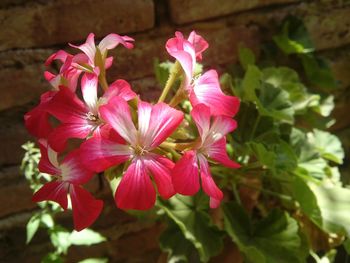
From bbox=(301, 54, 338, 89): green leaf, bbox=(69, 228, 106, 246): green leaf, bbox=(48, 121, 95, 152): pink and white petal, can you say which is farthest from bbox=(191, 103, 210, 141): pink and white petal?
bbox=(301, 54, 338, 89): green leaf

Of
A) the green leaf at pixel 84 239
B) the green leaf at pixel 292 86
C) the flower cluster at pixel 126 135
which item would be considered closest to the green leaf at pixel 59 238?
the green leaf at pixel 84 239

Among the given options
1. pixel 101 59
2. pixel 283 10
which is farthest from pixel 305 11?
pixel 101 59

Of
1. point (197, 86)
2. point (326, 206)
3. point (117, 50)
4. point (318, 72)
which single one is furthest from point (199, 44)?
point (318, 72)

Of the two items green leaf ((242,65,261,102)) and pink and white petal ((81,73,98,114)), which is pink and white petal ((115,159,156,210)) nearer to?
pink and white petal ((81,73,98,114))

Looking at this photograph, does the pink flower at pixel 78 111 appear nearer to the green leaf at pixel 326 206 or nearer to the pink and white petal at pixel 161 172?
the pink and white petal at pixel 161 172

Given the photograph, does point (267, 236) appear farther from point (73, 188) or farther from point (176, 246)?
point (73, 188)

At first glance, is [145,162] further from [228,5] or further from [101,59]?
[228,5]
